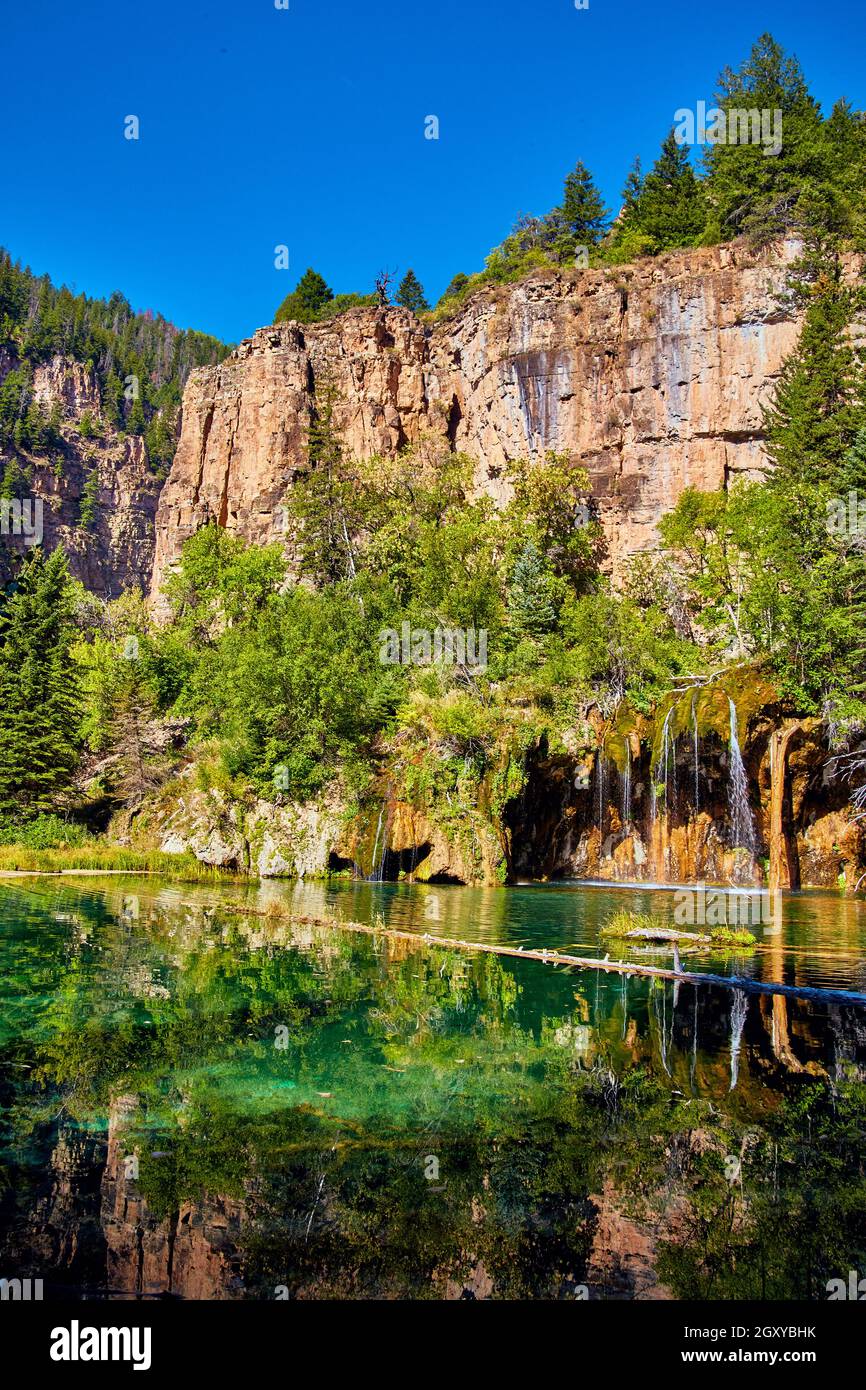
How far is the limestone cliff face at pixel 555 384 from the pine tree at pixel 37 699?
22780 mm

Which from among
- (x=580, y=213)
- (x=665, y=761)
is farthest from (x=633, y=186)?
(x=665, y=761)

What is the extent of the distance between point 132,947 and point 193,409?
60790 millimetres

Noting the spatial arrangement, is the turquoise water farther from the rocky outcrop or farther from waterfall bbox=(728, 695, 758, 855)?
waterfall bbox=(728, 695, 758, 855)

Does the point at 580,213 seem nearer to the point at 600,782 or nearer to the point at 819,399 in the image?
the point at 819,399

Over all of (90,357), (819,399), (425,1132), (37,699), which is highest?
(90,357)

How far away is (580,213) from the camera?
6219 cm

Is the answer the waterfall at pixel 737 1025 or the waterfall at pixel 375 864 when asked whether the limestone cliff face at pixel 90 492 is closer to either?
the waterfall at pixel 375 864

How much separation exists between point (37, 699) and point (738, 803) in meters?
29.1

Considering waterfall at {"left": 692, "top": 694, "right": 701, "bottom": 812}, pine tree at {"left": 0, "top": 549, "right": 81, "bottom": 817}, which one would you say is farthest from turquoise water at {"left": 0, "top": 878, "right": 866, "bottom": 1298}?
pine tree at {"left": 0, "top": 549, "right": 81, "bottom": 817}

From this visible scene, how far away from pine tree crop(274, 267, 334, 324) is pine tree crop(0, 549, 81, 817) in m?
41.0

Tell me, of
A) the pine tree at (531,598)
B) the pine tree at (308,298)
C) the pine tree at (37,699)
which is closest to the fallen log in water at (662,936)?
the pine tree at (531,598)

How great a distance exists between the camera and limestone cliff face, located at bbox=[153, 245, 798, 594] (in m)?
48.3

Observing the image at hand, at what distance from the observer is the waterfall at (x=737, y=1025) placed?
855 cm
